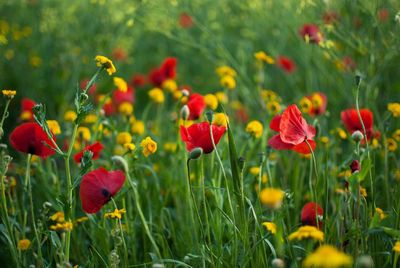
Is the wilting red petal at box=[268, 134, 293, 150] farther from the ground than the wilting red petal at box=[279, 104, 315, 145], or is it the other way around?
the wilting red petal at box=[279, 104, 315, 145]

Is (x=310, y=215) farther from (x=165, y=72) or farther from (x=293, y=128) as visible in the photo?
(x=165, y=72)

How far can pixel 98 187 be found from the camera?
1.44 m

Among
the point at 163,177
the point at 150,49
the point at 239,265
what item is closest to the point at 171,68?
the point at 163,177

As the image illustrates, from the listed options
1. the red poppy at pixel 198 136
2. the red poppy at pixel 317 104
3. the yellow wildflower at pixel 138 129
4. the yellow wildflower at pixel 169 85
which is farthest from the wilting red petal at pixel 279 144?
the yellow wildflower at pixel 169 85

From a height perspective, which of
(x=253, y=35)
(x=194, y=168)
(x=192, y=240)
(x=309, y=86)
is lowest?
(x=192, y=240)

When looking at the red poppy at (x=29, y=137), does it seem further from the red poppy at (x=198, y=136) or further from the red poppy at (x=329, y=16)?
the red poppy at (x=329, y=16)

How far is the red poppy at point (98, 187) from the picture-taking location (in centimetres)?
143

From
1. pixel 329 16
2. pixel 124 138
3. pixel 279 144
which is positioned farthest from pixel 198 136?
pixel 329 16

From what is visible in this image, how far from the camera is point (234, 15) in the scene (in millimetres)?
3877

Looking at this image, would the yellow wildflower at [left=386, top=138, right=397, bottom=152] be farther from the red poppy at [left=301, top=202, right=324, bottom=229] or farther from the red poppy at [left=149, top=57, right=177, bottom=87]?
the red poppy at [left=149, top=57, right=177, bottom=87]

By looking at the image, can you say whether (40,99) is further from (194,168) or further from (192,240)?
(192,240)

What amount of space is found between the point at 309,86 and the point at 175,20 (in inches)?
34.2

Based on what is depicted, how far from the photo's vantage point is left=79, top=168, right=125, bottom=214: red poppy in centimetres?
143

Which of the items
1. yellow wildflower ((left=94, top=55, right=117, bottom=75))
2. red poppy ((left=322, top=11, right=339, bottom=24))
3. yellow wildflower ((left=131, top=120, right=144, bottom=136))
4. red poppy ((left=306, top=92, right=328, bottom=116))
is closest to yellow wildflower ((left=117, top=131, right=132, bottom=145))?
yellow wildflower ((left=131, top=120, right=144, bottom=136))
